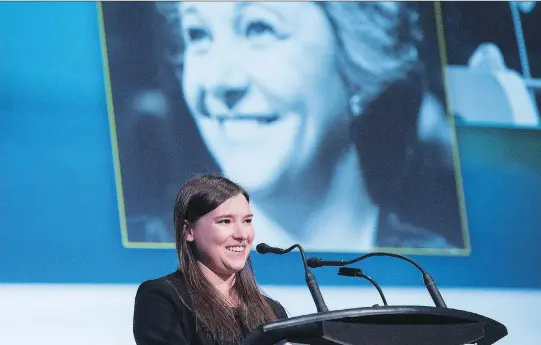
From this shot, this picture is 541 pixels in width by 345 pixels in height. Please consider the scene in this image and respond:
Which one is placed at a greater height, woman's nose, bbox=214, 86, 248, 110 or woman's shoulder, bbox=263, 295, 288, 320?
woman's nose, bbox=214, 86, 248, 110

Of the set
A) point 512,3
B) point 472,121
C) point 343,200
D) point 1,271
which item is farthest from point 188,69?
point 512,3

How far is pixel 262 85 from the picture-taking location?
4.24 meters

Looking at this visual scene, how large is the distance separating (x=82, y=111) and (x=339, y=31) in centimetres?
137

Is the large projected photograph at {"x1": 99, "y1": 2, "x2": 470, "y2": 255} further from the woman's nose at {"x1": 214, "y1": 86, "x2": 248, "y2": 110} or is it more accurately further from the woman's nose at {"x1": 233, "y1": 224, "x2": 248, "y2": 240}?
the woman's nose at {"x1": 233, "y1": 224, "x2": 248, "y2": 240}

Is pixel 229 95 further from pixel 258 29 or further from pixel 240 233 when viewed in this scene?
pixel 240 233

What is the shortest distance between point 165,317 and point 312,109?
192 cm

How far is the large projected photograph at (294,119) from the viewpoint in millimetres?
4020

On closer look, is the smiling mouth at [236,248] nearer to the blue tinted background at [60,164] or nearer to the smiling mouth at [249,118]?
the blue tinted background at [60,164]

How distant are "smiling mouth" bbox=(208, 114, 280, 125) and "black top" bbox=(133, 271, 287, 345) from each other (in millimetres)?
1474

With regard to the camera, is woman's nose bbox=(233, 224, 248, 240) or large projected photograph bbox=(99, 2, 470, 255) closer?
woman's nose bbox=(233, 224, 248, 240)

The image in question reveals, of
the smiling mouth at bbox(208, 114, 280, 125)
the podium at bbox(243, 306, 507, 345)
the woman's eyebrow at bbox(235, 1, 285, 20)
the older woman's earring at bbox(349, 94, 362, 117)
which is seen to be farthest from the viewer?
the older woman's earring at bbox(349, 94, 362, 117)

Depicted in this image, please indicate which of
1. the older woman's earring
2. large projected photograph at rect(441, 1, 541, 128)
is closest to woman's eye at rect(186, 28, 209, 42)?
the older woman's earring

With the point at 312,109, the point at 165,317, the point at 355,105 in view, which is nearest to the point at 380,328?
the point at 165,317

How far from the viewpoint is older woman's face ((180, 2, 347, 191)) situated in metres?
4.13
